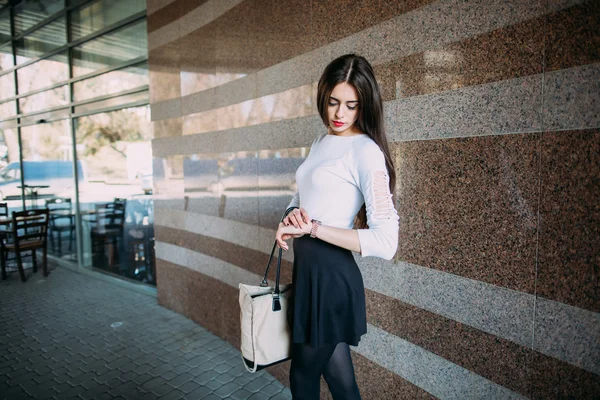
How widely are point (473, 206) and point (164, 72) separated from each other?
417 centimetres

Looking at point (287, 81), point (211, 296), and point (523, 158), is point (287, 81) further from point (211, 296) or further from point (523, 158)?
point (211, 296)

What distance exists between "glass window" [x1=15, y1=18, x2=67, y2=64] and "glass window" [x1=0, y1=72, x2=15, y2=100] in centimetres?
55

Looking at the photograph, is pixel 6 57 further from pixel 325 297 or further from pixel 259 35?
pixel 325 297

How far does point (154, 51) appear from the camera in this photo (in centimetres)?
478

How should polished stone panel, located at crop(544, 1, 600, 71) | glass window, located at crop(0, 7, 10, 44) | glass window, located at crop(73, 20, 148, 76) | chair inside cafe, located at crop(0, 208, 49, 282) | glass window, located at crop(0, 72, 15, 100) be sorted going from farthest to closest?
glass window, located at crop(0, 72, 15, 100) < glass window, located at crop(0, 7, 10, 44) < chair inside cafe, located at crop(0, 208, 49, 282) < glass window, located at crop(73, 20, 148, 76) < polished stone panel, located at crop(544, 1, 600, 71)

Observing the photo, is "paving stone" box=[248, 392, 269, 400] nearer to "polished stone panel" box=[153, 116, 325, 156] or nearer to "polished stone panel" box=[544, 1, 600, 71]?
"polished stone panel" box=[153, 116, 325, 156]

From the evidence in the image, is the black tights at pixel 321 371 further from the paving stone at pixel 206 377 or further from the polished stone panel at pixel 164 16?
the polished stone panel at pixel 164 16

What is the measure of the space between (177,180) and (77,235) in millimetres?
3581

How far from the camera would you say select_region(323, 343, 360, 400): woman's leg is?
6.09ft

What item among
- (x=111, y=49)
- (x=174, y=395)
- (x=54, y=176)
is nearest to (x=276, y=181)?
(x=174, y=395)

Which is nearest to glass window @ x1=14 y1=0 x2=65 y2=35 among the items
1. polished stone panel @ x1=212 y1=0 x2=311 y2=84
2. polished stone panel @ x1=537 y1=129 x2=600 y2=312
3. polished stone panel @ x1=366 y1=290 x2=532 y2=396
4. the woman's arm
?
polished stone panel @ x1=212 y1=0 x2=311 y2=84

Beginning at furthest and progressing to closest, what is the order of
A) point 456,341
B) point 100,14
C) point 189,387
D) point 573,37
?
point 100,14
point 189,387
point 456,341
point 573,37

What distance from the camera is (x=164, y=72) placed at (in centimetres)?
468

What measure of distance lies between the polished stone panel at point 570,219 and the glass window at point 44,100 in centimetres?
773
